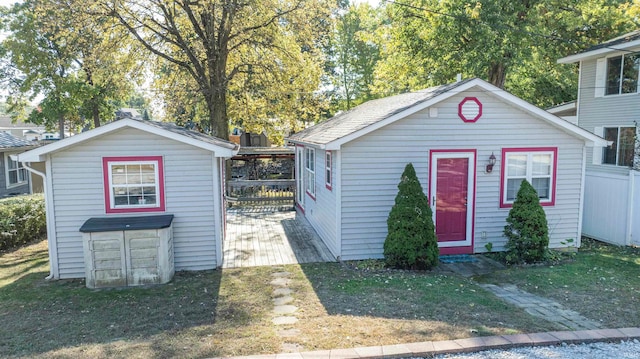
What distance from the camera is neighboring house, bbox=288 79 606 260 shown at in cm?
869

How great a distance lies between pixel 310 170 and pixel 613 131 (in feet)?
31.8

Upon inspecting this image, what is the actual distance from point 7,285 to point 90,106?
723 inches

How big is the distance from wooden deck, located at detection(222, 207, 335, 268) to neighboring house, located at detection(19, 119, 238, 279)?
4.49 ft

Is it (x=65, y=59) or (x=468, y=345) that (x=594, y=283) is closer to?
(x=468, y=345)

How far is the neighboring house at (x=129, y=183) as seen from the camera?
25.8 feet

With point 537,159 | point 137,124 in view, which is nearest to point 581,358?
point 537,159

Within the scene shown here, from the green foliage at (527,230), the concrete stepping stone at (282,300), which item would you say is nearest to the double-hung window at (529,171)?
the green foliage at (527,230)

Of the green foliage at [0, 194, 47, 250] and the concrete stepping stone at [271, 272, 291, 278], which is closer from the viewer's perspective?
the concrete stepping stone at [271, 272, 291, 278]

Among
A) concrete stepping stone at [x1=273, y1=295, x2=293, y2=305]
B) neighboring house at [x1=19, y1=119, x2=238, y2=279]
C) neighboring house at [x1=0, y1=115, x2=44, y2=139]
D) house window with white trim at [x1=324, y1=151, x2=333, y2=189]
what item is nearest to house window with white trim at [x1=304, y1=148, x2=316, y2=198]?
house window with white trim at [x1=324, y1=151, x2=333, y2=189]

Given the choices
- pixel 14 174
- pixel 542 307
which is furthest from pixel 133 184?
pixel 14 174

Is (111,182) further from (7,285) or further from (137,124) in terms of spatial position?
(7,285)

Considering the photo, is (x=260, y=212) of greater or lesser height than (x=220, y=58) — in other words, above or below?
below

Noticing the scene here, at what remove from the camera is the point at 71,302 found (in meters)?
6.72

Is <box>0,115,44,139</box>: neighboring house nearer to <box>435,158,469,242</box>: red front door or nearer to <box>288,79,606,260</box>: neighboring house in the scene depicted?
<box>288,79,606,260</box>: neighboring house
